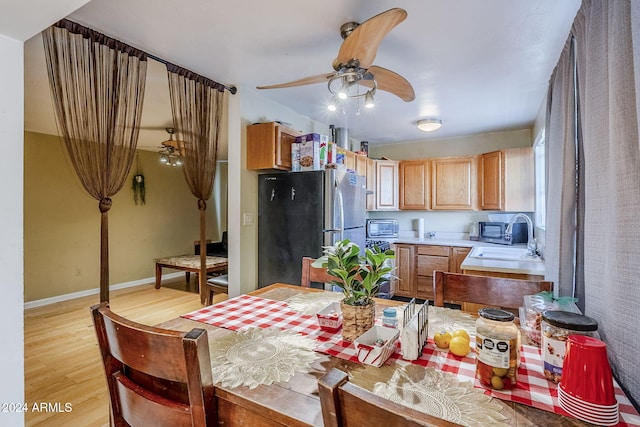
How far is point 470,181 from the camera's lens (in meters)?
4.06

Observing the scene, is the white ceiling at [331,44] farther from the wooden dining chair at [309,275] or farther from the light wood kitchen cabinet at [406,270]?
the light wood kitchen cabinet at [406,270]

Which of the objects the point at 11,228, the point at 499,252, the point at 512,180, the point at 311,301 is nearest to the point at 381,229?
the point at 499,252

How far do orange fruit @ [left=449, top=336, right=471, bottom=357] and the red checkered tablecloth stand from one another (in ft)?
0.05

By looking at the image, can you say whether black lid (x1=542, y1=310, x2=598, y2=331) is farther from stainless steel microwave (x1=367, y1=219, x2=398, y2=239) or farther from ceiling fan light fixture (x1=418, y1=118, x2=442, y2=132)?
stainless steel microwave (x1=367, y1=219, x2=398, y2=239)

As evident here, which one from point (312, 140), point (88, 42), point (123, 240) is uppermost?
point (88, 42)

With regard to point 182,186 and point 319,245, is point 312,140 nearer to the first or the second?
point 319,245

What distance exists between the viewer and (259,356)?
955 millimetres

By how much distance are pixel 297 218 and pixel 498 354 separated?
2155 millimetres

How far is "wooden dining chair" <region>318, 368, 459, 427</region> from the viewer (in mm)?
469

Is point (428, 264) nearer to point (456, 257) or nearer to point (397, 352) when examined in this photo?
point (456, 257)

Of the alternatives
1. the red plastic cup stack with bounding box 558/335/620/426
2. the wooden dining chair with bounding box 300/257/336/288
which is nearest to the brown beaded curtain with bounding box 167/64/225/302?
the wooden dining chair with bounding box 300/257/336/288

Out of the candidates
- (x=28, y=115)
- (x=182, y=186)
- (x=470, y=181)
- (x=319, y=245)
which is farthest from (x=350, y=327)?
(x=182, y=186)

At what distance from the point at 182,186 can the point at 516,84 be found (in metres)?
5.51

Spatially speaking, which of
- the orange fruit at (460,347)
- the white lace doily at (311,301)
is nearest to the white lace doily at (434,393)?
the orange fruit at (460,347)
